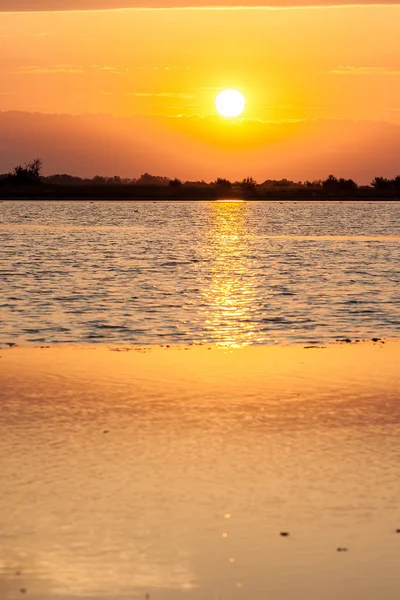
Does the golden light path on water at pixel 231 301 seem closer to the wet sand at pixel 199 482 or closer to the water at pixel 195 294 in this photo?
the water at pixel 195 294

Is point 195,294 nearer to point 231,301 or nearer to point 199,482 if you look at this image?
point 231,301

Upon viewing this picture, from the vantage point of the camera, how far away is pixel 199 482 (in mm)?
12156

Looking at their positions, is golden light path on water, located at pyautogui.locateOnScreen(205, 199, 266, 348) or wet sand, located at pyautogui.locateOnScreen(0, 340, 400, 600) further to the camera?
golden light path on water, located at pyautogui.locateOnScreen(205, 199, 266, 348)

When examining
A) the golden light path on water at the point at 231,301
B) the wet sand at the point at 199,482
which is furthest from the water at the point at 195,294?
the wet sand at the point at 199,482

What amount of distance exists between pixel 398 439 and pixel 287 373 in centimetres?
578

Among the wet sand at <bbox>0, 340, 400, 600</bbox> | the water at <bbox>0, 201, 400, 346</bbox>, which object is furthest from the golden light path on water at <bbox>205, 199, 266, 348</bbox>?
the wet sand at <bbox>0, 340, 400, 600</bbox>

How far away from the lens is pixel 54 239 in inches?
3730

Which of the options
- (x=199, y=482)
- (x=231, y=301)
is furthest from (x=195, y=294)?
(x=199, y=482)

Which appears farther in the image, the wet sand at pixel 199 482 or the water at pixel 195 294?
→ the water at pixel 195 294

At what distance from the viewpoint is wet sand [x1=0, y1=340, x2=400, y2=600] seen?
359 inches

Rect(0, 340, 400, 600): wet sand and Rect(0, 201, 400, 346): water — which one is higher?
Rect(0, 340, 400, 600): wet sand

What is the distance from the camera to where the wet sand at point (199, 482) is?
9.11 m

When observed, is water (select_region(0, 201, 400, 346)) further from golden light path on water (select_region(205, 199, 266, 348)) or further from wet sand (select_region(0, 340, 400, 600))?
wet sand (select_region(0, 340, 400, 600))

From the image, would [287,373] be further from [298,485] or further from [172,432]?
[298,485]
